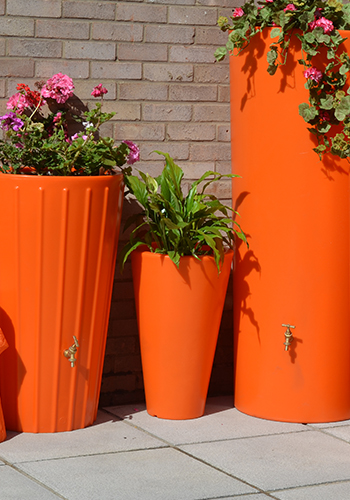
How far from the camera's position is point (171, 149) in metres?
3.39

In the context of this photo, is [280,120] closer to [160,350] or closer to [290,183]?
[290,183]

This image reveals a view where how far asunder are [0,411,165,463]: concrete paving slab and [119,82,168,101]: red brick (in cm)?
140

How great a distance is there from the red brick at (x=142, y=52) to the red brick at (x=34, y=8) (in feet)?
1.01

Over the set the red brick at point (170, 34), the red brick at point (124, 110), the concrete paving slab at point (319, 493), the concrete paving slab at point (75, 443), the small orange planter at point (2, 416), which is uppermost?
the red brick at point (170, 34)

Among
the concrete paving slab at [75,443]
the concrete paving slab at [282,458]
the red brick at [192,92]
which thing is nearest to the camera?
the concrete paving slab at [282,458]

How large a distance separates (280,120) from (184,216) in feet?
1.75

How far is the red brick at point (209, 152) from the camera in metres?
3.43

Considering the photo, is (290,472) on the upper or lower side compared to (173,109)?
lower

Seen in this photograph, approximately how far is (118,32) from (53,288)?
3.87 feet

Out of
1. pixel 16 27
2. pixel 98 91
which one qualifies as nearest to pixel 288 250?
pixel 98 91

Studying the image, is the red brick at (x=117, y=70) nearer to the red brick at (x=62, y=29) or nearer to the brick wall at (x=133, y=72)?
the brick wall at (x=133, y=72)

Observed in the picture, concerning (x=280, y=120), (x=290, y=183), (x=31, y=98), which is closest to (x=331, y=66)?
(x=280, y=120)

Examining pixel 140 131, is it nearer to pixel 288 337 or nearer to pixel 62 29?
pixel 62 29

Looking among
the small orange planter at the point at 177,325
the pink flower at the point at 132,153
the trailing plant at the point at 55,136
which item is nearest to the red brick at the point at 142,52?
the trailing plant at the point at 55,136
